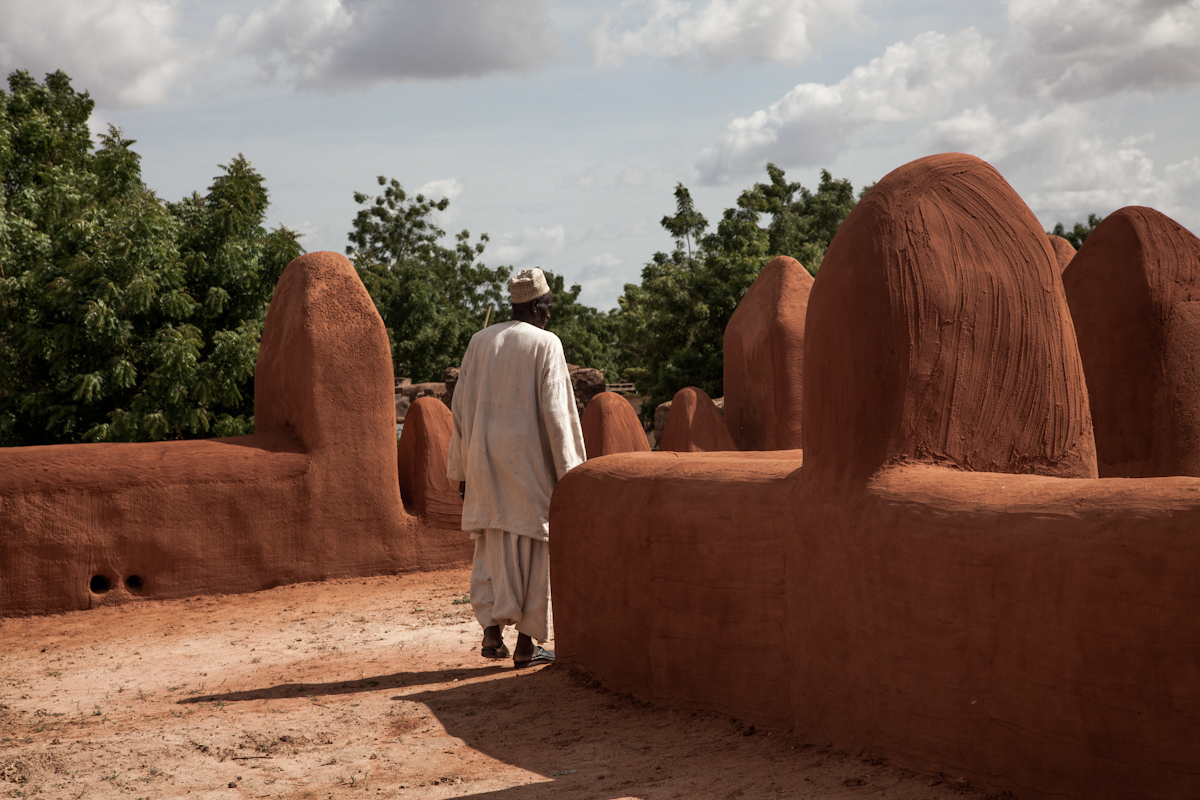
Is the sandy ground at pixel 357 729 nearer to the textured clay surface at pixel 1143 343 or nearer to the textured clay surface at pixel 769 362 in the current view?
the textured clay surface at pixel 1143 343

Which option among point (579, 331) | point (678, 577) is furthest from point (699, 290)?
point (678, 577)

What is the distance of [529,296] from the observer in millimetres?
5348

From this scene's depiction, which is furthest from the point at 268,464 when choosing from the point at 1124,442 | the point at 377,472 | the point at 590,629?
the point at 1124,442

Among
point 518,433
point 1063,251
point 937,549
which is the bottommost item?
point 937,549

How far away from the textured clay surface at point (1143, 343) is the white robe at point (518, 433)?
2.70 m

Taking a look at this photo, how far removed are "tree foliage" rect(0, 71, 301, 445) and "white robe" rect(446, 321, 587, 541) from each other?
7231mm

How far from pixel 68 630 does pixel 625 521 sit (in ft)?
14.1

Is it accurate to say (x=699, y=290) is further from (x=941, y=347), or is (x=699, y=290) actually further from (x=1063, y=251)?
(x=941, y=347)

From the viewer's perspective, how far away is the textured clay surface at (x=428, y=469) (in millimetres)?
8445

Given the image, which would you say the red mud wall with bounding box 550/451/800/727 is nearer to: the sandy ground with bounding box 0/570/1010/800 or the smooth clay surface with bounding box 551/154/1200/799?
the smooth clay surface with bounding box 551/154/1200/799

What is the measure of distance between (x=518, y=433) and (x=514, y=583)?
738 millimetres

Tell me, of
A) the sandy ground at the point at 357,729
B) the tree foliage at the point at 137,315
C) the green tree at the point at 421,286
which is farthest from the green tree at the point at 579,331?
the sandy ground at the point at 357,729

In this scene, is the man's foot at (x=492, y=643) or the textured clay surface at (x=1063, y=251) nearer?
the man's foot at (x=492, y=643)

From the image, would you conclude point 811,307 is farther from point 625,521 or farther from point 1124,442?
point 1124,442
